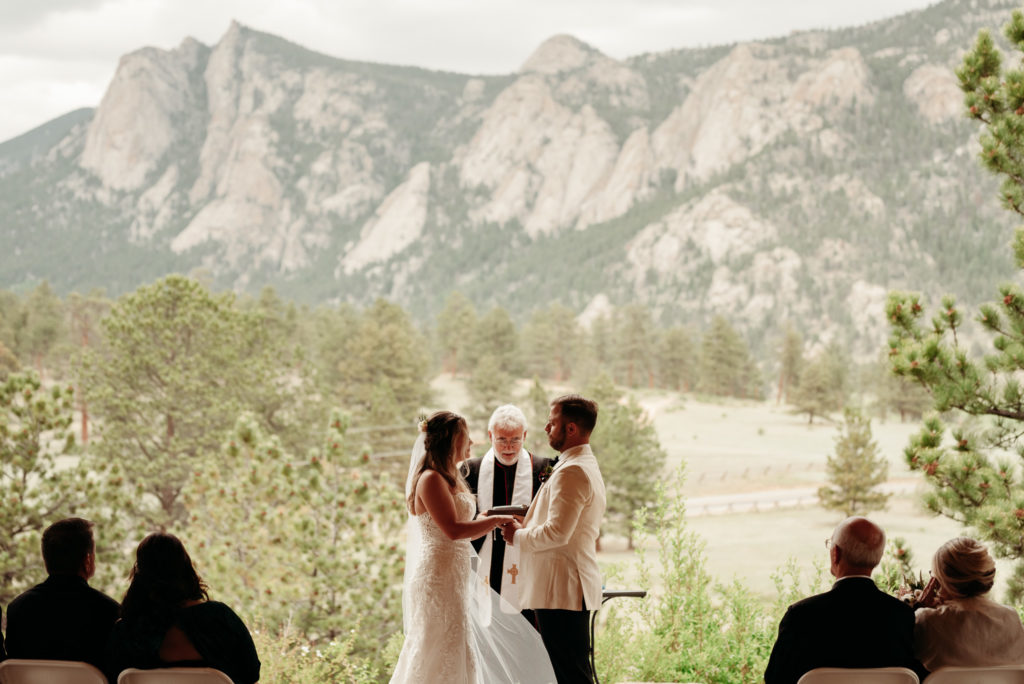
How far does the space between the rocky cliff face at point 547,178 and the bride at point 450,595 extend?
55196 millimetres

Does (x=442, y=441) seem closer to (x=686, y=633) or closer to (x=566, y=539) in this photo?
(x=566, y=539)

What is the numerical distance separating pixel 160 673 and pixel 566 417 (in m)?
1.31

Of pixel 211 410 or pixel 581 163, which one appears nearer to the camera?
pixel 211 410

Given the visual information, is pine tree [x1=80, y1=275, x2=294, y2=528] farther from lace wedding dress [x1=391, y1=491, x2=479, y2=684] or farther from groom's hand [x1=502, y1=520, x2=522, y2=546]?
groom's hand [x1=502, y1=520, x2=522, y2=546]

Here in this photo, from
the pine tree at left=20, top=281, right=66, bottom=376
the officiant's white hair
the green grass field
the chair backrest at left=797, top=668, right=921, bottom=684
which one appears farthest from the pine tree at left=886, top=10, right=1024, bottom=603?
the pine tree at left=20, top=281, right=66, bottom=376

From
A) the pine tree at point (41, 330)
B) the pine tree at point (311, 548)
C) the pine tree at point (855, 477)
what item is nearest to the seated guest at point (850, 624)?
the pine tree at point (311, 548)

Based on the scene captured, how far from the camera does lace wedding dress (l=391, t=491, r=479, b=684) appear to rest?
2.75m

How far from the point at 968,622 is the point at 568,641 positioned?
1160 millimetres

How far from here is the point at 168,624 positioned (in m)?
1.91

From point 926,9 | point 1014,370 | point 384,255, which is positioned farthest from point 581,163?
point 1014,370

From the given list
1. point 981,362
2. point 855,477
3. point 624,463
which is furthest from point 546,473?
point 855,477

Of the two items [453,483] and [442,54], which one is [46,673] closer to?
[453,483]

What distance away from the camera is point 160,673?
1.84 metres

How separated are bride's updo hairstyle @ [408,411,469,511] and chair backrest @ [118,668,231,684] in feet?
3.12
